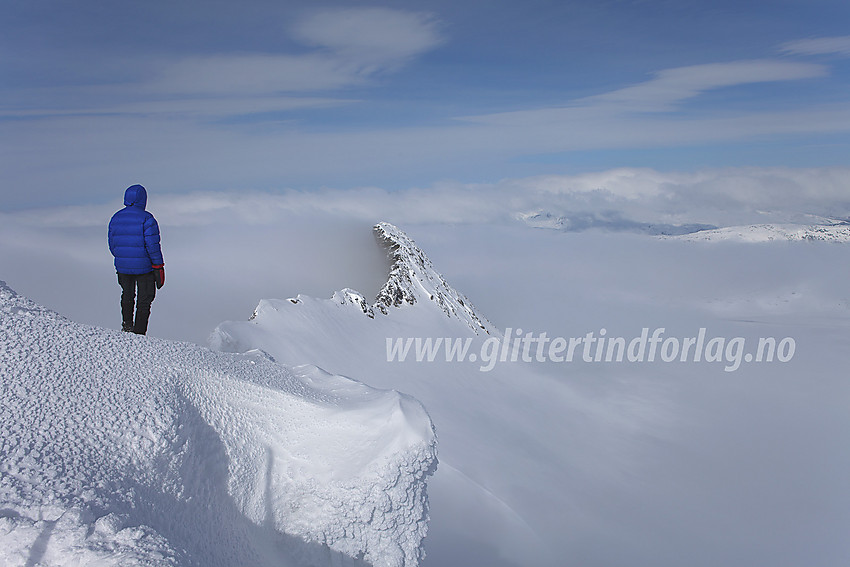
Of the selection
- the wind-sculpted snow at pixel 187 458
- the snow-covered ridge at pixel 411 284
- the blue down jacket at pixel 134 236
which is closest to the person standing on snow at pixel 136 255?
the blue down jacket at pixel 134 236

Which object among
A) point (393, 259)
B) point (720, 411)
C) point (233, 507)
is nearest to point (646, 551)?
point (233, 507)

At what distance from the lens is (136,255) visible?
27.7ft

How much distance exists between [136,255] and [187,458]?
18.8ft

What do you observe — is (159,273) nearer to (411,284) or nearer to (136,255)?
(136,255)

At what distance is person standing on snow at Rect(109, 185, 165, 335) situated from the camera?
827cm

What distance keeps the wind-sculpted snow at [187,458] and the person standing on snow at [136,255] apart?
4245 millimetres

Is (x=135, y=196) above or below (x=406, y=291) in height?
above

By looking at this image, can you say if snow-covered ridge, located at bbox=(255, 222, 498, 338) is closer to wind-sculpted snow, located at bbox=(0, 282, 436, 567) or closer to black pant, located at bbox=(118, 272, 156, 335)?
black pant, located at bbox=(118, 272, 156, 335)

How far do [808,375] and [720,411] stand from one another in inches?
916

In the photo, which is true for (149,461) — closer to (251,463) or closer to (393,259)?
(251,463)

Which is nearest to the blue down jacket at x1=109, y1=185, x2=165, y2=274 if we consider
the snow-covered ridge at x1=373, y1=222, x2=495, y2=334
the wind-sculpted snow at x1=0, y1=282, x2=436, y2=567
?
the wind-sculpted snow at x1=0, y1=282, x2=436, y2=567

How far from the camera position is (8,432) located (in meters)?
2.96

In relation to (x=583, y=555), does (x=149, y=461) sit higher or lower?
higher

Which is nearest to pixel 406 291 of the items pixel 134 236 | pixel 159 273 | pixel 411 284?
pixel 411 284
